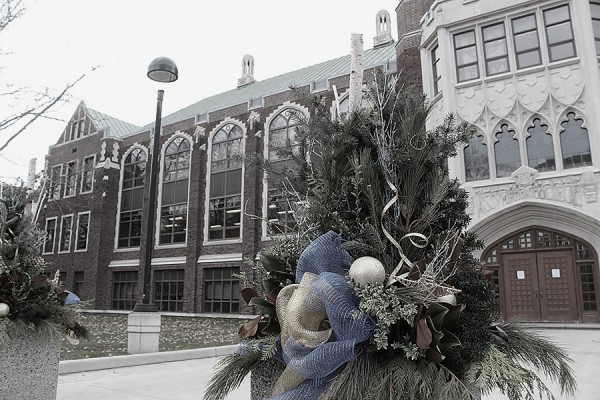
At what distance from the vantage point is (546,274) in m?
16.3

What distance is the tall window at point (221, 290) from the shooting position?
24.3 metres

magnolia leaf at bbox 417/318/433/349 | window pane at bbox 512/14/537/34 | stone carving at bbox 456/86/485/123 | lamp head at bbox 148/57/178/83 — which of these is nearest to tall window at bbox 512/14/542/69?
window pane at bbox 512/14/537/34

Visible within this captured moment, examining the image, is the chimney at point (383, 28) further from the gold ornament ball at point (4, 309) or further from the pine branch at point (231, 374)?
the pine branch at point (231, 374)

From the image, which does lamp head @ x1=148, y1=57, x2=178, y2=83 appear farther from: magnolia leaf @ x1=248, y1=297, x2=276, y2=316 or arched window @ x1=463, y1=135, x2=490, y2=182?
arched window @ x1=463, y1=135, x2=490, y2=182

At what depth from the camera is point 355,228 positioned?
1.91 metres

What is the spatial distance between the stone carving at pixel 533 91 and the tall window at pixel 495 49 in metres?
0.89

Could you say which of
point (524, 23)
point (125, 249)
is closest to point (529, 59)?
point (524, 23)

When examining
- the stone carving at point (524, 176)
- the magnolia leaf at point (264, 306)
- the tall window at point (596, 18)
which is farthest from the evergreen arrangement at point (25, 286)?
the tall window at point (596, 18)

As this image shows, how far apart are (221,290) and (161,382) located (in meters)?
18.5

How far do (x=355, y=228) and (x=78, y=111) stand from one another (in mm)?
37013

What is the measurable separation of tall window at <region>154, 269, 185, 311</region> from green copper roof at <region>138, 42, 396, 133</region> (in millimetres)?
10098

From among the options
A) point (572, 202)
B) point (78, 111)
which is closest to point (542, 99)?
point (572, 202)

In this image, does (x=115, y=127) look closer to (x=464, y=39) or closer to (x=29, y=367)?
(x=464, y=39)

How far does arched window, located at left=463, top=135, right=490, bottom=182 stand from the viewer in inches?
659
